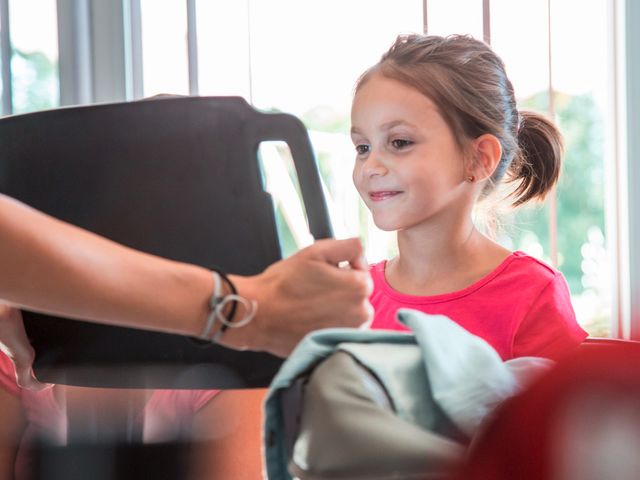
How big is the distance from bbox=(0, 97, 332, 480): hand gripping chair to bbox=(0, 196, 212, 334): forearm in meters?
0.05

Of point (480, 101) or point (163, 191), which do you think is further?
point (480, 101)

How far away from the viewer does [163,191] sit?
670 millimetres

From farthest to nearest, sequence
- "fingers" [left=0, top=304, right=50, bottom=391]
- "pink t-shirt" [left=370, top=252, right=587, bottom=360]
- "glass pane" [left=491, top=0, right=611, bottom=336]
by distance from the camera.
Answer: "glass pane" [left=491, top=0, right=611, bottom=336], "pink t-shirt" [left=370, top=252, right=587, bottom=360], "fingers" [left=0, top=304, right=50, bottom=391]

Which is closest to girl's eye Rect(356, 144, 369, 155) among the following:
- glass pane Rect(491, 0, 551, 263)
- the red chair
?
glass pane Rect(491, 0, 551, 263)

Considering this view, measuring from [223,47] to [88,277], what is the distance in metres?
1.40

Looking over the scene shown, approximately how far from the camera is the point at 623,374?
1.13ft

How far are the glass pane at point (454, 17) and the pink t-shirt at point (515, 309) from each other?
0.69 metres

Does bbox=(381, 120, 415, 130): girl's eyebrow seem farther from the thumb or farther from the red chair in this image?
the red chair

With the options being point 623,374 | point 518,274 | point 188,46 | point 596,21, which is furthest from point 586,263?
point 623,374

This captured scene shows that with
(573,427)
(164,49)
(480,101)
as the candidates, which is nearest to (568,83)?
(480,101)

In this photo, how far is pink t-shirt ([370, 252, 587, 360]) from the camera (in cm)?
117

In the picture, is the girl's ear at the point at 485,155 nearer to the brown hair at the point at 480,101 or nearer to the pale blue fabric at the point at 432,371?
the brown hair at the point at 480,101

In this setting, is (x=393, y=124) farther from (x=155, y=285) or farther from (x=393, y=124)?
(x=155, y=285)

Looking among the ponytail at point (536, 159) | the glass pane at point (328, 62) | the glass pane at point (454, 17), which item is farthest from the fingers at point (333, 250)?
the glass pane at point (454, 17)
